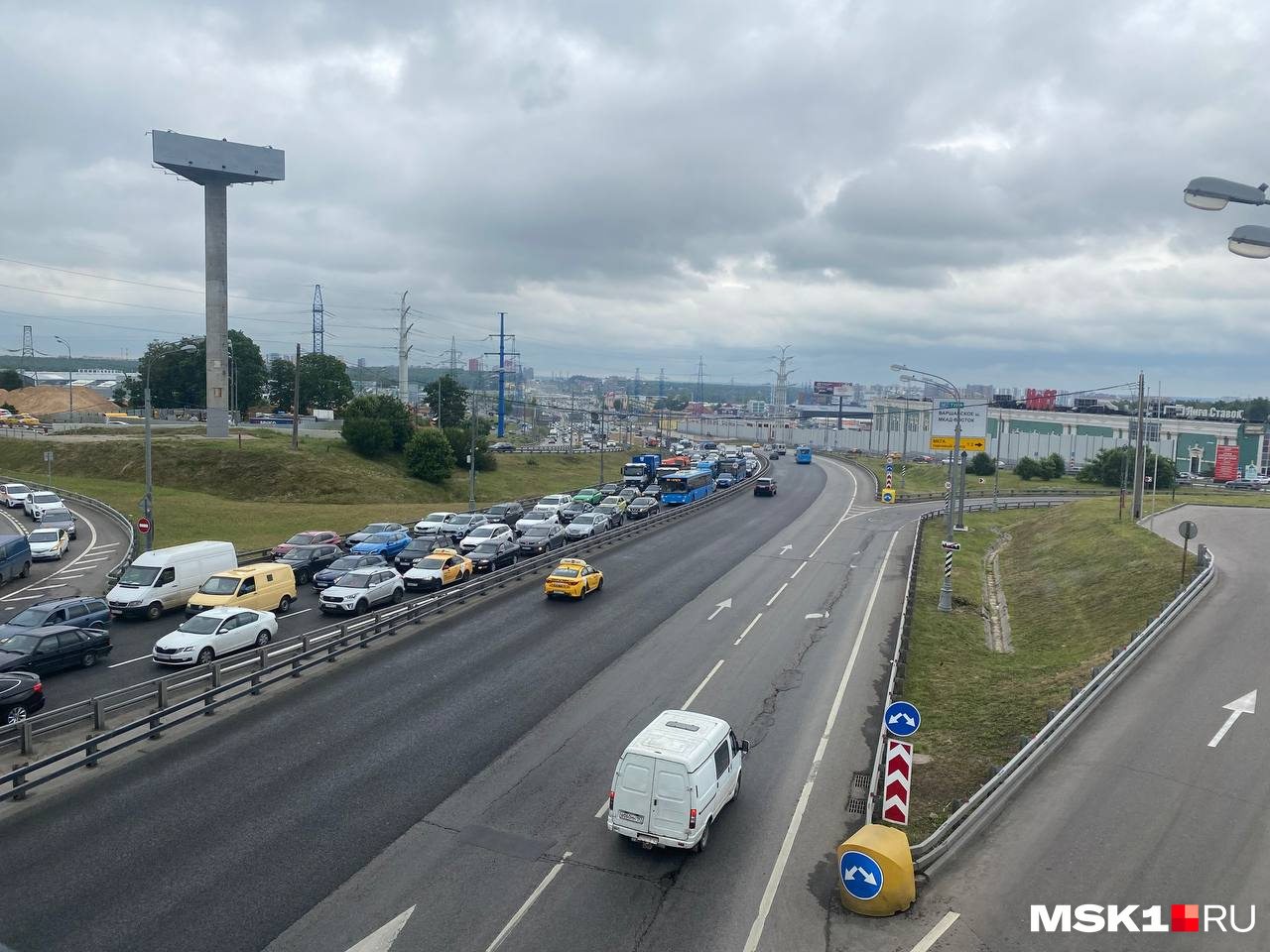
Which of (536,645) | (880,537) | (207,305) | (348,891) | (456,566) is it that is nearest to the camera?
(348,891)

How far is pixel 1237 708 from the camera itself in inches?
697

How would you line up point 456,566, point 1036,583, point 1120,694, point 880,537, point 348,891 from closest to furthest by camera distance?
point 348,891
point 1120,694
point 456,566
point 1036,583
point 880,537

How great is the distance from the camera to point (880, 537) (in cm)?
5069

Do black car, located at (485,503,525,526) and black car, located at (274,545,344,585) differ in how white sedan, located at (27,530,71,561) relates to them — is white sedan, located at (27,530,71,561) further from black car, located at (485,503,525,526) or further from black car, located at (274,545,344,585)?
black car, located at (485,503,525,526)

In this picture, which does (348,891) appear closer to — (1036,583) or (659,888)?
(659,888)

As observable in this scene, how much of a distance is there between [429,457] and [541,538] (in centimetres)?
3928

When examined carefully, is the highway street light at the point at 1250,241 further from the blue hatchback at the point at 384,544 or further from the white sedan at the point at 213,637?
the blue hatchback at the point at 384,544

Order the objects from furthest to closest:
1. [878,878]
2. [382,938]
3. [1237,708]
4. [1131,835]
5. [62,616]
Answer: [62,616] < [1237,708] < [1131,835] < [878,878] < [382,938]

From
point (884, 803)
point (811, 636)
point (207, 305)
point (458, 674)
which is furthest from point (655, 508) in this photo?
point (207, 305)

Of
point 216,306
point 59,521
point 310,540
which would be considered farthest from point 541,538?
point 216,306

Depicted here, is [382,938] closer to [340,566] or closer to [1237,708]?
[1237,708]

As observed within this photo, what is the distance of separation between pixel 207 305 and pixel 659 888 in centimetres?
8092

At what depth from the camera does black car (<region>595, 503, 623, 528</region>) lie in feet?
170

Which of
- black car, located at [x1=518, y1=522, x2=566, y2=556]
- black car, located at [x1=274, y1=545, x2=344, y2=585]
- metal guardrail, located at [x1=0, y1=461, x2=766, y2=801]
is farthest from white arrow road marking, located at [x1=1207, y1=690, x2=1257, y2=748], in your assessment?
black car, located at [x1=274, y1=545, x2=344, y2=585]
